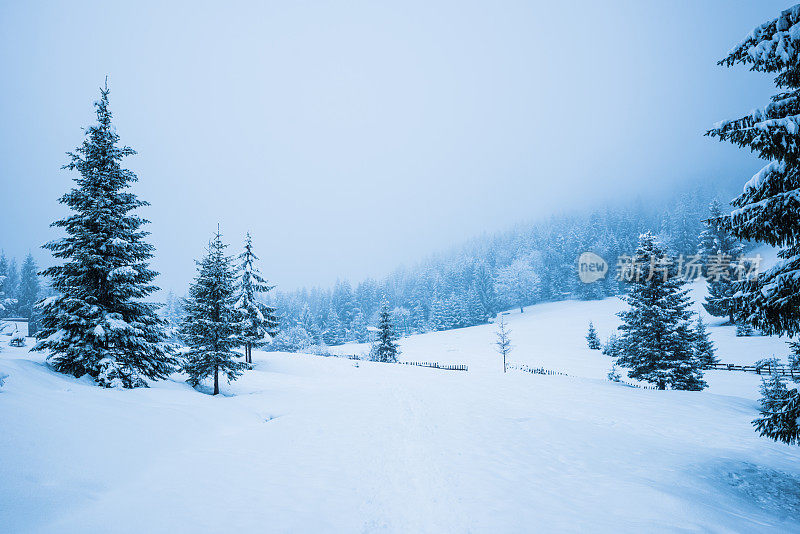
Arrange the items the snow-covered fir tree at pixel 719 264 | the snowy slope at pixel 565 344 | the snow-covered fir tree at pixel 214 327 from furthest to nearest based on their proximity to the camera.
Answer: the snow-covered fir tree at pixel 719 264 → the snowy slope at pixel 565 344 → the snow-covered fir tree at pixel 214 327

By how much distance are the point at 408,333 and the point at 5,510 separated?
83.4 meters

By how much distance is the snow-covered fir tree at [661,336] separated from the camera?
75.8ft

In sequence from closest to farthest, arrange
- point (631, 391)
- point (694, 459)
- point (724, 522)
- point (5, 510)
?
1. point (5, 510)
2. point (724, 522)
3. point (694, 459)
4. point (631, 391)

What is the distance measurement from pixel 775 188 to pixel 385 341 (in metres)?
39.4

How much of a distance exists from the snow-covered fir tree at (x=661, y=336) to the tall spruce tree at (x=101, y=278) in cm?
2997

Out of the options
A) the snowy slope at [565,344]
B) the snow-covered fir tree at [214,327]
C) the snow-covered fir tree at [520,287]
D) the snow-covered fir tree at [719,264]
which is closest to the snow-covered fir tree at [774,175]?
the snow-covered fir tree at [214,327]

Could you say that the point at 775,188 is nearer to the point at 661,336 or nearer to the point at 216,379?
the point at 661,336

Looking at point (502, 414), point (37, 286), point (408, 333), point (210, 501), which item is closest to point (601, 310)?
point (408, 333)

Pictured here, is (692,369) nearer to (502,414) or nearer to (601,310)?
(502,414)

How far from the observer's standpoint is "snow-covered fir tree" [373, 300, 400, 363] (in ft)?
140

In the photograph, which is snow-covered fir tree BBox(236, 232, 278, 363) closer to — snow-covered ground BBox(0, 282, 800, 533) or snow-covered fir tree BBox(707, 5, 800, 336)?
snow-covered ground BBox(0, 282, 800, 533)

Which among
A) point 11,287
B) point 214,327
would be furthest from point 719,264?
point 11,287

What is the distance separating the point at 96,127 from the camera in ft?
48.5

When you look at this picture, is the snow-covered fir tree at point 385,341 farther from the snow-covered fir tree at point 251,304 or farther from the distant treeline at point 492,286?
the distant treeline at point 492,286
